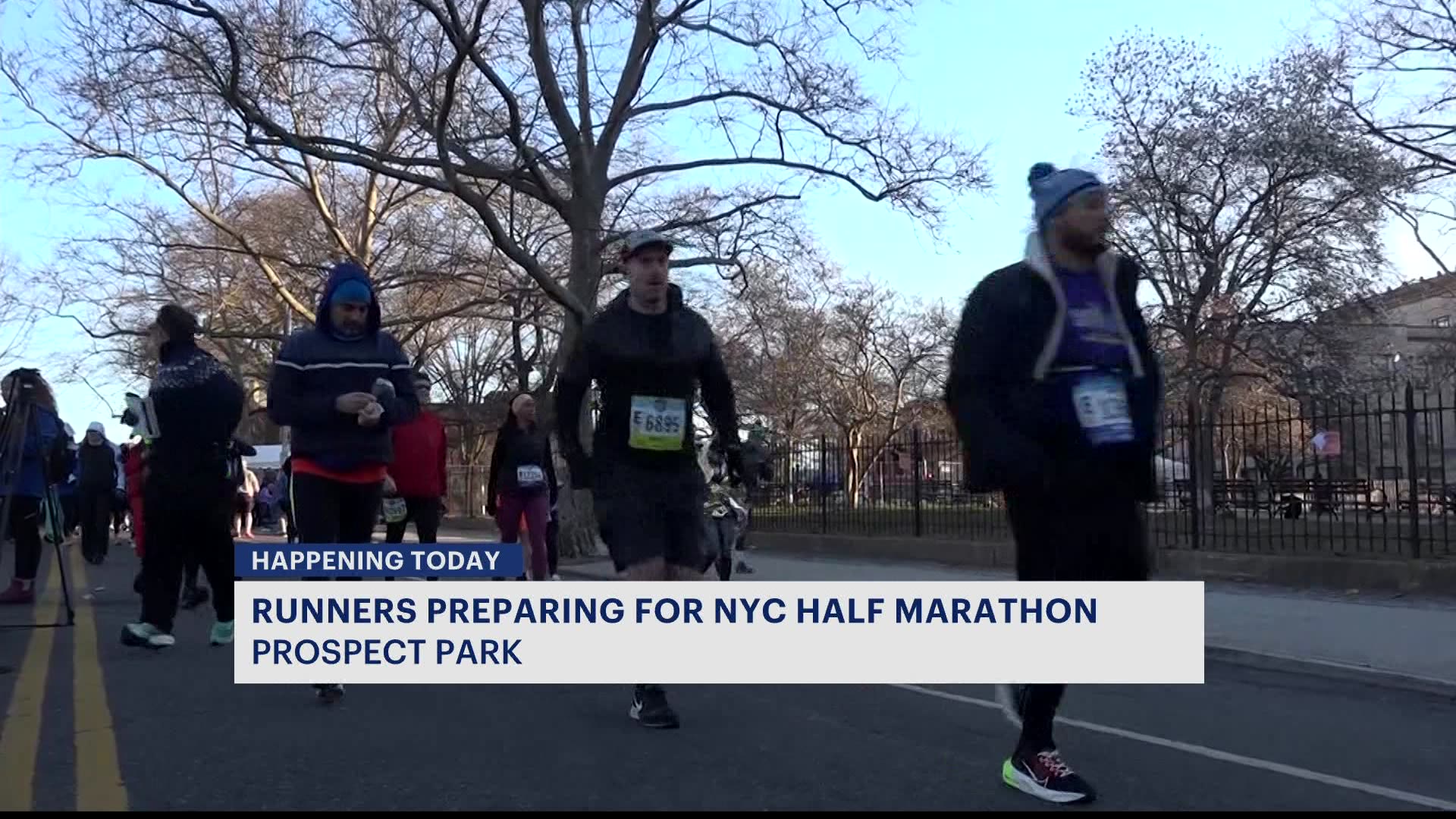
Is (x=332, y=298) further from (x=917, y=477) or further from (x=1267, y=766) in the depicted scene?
(x=917, y=477)

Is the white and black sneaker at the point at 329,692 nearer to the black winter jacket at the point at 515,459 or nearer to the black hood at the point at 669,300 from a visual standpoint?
the black hood at the point at 669,300

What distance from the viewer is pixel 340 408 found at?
6164 mm

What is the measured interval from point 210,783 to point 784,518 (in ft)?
52.0

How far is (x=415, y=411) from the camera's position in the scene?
255 inches

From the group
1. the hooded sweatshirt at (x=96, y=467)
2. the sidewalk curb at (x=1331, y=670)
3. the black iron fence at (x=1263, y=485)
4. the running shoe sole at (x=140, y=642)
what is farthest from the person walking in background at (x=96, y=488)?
the sidewalk curb at (x=1331, y=670)

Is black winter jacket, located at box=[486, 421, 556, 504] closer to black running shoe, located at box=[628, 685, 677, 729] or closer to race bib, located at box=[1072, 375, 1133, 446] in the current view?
A: black running shoe, located at box=[628, 685, 677, 729]

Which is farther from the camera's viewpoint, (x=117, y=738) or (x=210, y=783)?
(x=117, y=738)

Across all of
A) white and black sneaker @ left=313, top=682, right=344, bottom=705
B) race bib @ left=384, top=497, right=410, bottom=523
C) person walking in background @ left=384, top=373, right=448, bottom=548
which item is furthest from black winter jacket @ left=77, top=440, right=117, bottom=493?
white and black sneaker @ left=313, top=682, right=344, bottom=705

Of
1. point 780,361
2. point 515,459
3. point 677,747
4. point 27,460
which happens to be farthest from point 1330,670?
point 780,361

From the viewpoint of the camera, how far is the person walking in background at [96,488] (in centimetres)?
1634

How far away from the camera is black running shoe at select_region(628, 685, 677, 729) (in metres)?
5.49

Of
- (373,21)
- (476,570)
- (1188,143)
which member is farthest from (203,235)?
(476,570)

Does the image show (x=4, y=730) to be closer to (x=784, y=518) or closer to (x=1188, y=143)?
(x=784, y=518)

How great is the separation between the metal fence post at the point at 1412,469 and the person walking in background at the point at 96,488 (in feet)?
44.3
